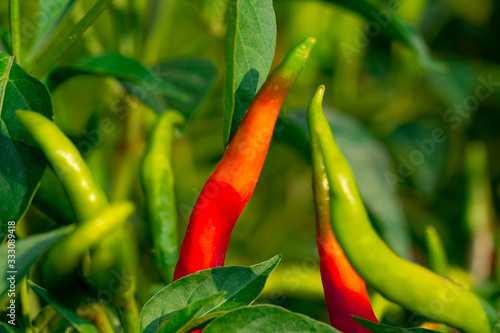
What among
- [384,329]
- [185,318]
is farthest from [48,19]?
[384,329]

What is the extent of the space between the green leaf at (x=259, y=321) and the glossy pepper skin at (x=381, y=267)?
11cm

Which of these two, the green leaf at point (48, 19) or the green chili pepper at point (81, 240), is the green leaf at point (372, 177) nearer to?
the green leaf at point (48, 19)

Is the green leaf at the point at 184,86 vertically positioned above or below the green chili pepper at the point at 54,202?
above

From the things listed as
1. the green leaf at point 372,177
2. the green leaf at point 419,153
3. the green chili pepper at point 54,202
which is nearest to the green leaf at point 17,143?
the green chili pepper at point 54,202

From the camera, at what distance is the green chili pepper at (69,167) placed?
0.53m

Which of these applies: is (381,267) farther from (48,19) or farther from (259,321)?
(48,19)

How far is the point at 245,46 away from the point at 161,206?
241 mm

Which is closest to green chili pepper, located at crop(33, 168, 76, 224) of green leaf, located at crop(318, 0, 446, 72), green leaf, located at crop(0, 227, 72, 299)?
green leaf, located at crop(0, 227, 72, 299)

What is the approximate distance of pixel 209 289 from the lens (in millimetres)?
556

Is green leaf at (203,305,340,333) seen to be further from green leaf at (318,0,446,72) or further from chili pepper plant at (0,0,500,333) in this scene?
green leaf at (318,0,446,72)

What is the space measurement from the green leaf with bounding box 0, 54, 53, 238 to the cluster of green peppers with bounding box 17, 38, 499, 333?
48 millimetres

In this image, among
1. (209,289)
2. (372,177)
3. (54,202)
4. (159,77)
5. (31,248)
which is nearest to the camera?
(31,248)

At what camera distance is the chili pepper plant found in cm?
55

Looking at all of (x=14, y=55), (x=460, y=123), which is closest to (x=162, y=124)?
(x=14, y=55)
